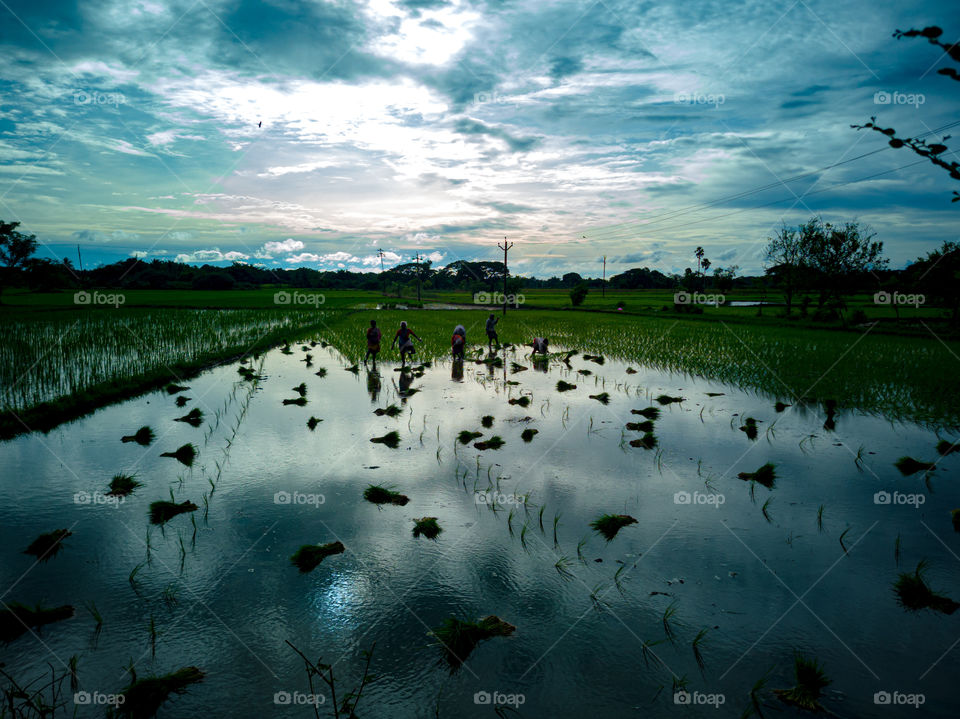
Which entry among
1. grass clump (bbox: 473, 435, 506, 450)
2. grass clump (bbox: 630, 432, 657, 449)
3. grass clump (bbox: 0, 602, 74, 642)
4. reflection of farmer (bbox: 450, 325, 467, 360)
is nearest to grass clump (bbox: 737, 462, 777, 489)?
grass clump (bbox: 630, 432, 657, 449)

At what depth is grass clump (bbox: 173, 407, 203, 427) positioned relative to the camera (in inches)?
396

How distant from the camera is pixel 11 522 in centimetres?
586

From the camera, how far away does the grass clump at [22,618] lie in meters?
3.96

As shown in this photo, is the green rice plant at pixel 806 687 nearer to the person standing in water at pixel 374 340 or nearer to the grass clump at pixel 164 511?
the grass clump at pixel 164 511

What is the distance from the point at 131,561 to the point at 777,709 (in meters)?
5.82

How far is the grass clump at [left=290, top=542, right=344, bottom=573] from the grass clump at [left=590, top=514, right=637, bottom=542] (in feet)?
9.66

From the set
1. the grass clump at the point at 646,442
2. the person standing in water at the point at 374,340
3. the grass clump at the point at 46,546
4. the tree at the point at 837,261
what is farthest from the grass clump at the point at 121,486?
the tree at the point at 837,261

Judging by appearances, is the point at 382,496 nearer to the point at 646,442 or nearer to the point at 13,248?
the point at 646,442

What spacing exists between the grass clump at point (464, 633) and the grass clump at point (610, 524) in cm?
200

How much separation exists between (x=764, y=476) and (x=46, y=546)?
8.98 meters

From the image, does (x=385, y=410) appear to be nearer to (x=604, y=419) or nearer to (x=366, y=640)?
(x=604, y=419)

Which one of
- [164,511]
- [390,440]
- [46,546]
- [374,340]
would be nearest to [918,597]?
[390,440]

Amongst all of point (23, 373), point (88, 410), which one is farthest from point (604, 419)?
point (23, 373)

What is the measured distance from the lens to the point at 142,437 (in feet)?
29.3
